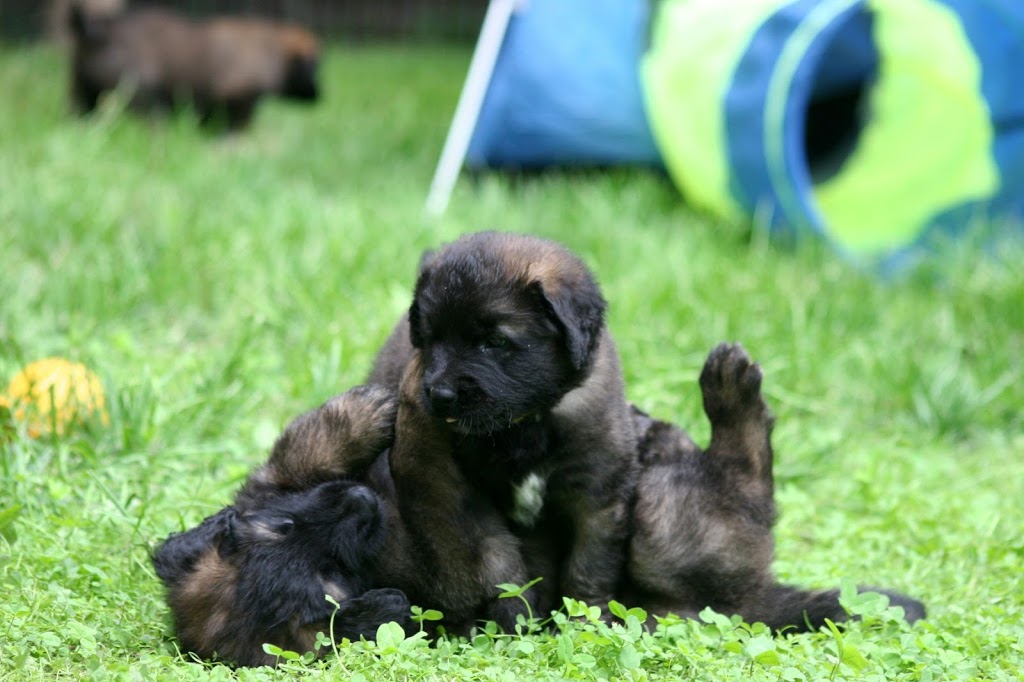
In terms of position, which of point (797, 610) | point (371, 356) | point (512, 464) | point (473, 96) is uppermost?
point (512, 464)

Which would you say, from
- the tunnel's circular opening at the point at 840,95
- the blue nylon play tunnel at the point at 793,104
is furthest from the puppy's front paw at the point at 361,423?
the tunnel's circular opening at the point at 840,95

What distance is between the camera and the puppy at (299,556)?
295cm

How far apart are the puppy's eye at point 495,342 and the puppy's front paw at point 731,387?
2.51ft

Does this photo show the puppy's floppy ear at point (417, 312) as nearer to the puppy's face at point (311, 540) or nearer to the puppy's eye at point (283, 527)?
the puppy's face at point (311, 540)

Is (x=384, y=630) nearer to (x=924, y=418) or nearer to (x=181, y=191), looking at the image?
(x=924, y=418)

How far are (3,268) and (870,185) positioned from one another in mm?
4520

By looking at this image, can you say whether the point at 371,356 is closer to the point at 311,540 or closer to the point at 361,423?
the point at 361,423

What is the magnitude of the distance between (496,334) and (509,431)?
0.87ft

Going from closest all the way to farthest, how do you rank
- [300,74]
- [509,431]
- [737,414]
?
[509,431] → [737,414] → [300,74]

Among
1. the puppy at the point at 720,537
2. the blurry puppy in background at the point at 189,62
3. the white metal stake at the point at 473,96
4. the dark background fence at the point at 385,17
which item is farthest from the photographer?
the dark background fence at the point at 385,17

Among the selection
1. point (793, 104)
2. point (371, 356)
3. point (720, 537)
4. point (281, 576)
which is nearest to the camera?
point (281, 576)

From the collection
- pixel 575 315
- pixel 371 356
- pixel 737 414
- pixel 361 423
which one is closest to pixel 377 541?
pixel 361 423

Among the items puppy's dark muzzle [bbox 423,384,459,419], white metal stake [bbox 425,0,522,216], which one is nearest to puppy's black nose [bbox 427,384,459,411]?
puppy's dark muzzle [bbox 423,384,459,419]

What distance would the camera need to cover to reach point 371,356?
197 inches
